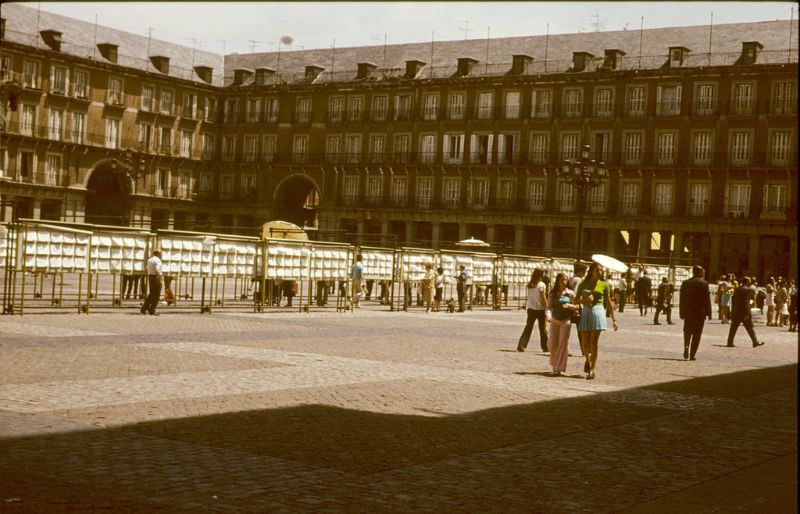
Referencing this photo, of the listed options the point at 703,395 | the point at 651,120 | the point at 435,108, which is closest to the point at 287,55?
the point at 435,108

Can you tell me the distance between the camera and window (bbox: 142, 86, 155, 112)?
73375 millimetres

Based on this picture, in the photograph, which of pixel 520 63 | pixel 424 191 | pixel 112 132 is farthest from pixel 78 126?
pixel 520 63

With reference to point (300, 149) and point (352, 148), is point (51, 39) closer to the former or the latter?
point (300, 149)

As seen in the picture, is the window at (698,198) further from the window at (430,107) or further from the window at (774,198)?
the window at (430,107)

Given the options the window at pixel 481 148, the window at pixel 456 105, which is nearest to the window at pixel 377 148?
the window at pixel 456 105

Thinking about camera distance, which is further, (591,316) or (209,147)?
(209,147)

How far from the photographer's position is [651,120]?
210 ft

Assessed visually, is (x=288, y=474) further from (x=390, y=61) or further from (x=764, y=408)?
(x=390, y=61)

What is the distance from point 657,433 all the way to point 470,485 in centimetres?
342

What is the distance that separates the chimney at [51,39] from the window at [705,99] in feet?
129

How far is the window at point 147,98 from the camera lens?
241 feet

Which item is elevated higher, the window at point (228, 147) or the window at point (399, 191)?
the window at point (228, 147)

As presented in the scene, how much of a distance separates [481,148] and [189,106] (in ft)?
72.0

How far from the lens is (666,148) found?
210 ft
